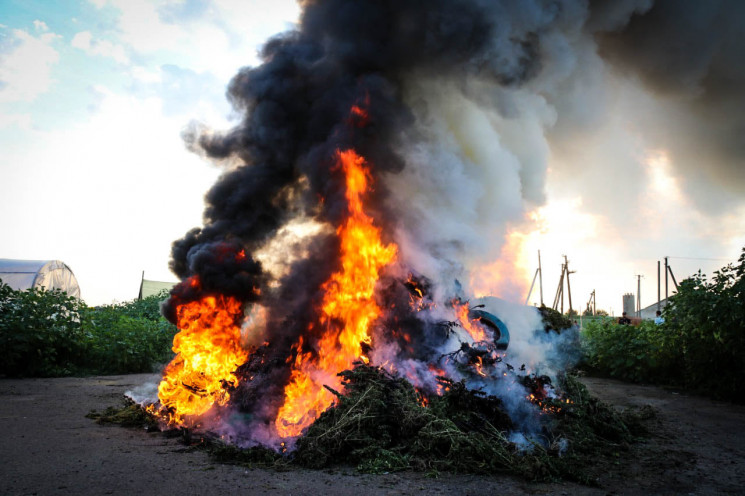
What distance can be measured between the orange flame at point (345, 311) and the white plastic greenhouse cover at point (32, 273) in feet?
54.0

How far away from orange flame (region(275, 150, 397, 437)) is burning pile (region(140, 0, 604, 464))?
3 centimetres

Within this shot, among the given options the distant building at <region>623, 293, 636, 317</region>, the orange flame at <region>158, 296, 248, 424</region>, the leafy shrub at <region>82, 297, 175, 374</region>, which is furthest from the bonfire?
the distant building at <region>623, 293, 636, 317</region>

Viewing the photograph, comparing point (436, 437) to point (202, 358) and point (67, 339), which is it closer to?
point (202, 358)

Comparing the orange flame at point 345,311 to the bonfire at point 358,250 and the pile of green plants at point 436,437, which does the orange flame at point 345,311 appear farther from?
the pile of green plants at point 436,437

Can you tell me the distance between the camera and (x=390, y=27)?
32.8ft

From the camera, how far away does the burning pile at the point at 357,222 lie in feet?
26.4

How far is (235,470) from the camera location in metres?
5.42

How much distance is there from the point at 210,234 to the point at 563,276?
112 feet

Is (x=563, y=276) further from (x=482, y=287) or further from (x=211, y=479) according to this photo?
(x=211, y=479)

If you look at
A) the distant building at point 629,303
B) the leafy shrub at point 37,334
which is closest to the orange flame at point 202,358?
the leafy shrub at point 37,334

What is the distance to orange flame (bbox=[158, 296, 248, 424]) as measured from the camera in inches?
299

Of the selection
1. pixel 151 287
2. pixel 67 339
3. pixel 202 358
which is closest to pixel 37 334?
pixel 67 339

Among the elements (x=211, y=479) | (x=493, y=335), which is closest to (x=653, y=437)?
(x=493, y=335)

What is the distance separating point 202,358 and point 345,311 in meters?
2.74
